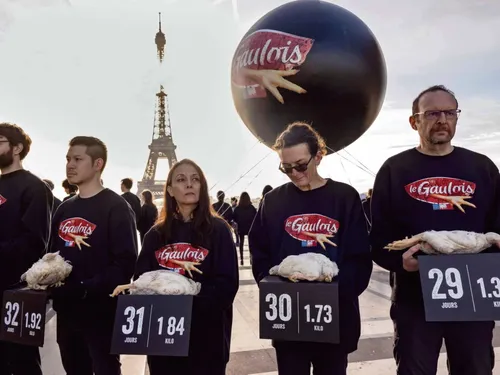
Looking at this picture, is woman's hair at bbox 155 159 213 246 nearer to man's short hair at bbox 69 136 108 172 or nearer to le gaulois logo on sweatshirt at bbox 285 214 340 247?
le gaulois logo on sweatshirt at bbox 285 214 340 247

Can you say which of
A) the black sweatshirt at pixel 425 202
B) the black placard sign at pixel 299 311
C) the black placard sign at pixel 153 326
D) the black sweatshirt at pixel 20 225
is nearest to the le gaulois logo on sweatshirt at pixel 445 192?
the black sweatshirt at pixel 425 202

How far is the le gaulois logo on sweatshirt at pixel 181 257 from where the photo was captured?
213 centimetres

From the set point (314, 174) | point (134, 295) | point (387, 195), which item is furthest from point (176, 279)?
point (387, 195)

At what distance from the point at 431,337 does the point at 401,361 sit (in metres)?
0.21

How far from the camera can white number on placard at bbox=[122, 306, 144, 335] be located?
1867mm

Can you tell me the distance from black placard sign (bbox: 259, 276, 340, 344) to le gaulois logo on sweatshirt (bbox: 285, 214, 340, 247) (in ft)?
0.97

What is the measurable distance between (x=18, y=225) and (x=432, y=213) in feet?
8.95

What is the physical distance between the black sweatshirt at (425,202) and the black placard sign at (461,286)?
0.85 feet

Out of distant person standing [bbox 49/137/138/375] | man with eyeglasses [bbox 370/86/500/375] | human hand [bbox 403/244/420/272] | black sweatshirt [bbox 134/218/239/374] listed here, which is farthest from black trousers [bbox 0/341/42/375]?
human hand [bbox 403/244/420/272]

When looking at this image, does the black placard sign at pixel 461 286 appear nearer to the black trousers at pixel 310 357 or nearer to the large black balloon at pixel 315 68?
the black trousers at pixel 310 357

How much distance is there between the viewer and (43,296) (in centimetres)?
212

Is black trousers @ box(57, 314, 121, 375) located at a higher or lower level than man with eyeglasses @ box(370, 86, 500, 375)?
lower

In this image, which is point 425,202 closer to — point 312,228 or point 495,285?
point 495,285

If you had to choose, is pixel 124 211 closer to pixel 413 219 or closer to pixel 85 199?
pixel 85 199
